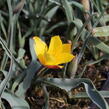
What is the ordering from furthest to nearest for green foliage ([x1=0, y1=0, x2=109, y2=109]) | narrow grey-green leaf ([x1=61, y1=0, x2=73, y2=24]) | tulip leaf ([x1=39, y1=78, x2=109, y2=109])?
narrow grey-green leaf ([x1=61, y1=0, x2=73, y2=24]) → green foliage ([x1=0, y1=0, x2=109, y2=109]) → tulip leaf ([x1=39, y1=78, x2=109, y2=109])

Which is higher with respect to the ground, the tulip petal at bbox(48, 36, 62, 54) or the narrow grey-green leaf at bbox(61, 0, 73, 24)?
the narrow grey-green leaf at bbox(61, 0, 73, 24)

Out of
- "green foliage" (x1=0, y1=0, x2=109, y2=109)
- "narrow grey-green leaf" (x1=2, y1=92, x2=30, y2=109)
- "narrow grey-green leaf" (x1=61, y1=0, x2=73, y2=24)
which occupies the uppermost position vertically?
"narrow grey-green leaf" (x1=61, y1=0, x2=73, y2=24)

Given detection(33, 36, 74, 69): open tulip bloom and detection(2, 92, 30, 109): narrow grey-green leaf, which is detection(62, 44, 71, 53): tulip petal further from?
detection(2, 92, 30, 109): narrow grey-green leaf

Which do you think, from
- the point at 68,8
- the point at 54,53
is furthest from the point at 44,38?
the point at 54,53

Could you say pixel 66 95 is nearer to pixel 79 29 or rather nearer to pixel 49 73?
pixel 49 73

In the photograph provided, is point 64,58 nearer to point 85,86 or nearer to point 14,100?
point 85,86

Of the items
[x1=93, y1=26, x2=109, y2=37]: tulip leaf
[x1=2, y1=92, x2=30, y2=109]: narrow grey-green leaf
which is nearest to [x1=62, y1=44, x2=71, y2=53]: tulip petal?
[x1=93, y1=26, x2=109, y2=37]: tulip leaf

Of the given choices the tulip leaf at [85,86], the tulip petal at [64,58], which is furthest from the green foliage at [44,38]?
the tulip petal at [64,58]
